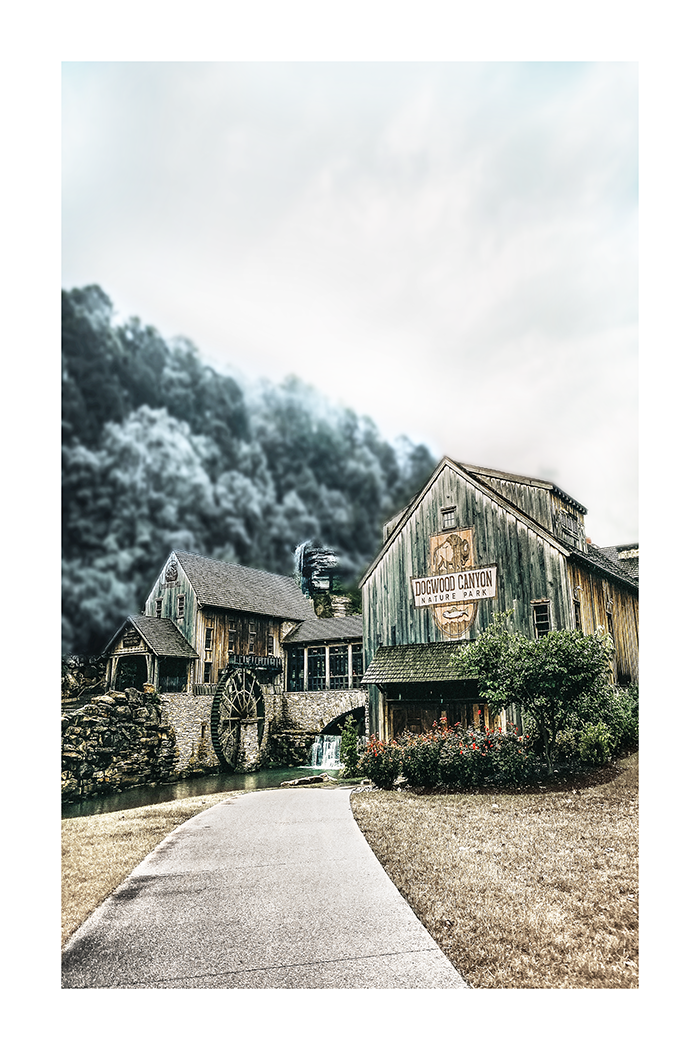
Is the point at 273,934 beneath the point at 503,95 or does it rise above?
beneath

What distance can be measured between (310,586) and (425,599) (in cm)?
87

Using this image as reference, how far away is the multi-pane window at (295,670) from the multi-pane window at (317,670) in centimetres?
8

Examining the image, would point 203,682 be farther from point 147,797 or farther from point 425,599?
point 425,599

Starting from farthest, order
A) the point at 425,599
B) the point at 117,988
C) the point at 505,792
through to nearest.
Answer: the point at 425,599 → the point at 505,792 → the point at 117,988

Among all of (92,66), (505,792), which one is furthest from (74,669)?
(92,66)

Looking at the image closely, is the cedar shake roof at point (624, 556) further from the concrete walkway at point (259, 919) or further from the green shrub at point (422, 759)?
the concrete walkway at point (259, 919)

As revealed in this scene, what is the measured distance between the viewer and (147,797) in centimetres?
511

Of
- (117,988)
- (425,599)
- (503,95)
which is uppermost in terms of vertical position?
(503,95)

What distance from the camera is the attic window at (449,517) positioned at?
5.14 metres

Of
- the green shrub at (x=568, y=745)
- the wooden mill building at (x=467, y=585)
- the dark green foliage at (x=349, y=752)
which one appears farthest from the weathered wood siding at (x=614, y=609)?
the dark green foliage at (x=349, y=752)

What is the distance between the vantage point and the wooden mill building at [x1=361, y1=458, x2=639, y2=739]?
4.95 metres

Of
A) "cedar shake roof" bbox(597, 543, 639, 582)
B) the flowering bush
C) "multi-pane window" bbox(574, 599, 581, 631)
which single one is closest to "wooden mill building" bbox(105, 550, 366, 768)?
the flowering bush

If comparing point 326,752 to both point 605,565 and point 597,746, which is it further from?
point 605,565

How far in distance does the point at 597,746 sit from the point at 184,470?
353cm
